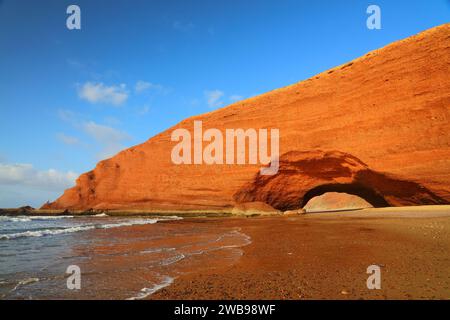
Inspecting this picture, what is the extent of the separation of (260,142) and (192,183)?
795cm

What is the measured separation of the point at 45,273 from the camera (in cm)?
592

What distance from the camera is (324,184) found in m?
26.5

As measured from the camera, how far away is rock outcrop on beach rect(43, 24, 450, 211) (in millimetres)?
20406

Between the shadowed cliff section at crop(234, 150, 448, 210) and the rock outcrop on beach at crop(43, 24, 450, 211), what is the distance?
82mm

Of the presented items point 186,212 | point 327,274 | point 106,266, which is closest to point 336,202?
point 186,212

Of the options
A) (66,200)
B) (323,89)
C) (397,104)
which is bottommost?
(66,200)

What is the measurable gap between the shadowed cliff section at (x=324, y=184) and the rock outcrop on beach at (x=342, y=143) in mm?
82

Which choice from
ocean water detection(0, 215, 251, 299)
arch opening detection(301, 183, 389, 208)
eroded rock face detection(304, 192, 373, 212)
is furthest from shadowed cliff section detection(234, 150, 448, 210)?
eroded rock face detection(304, 192, 373, 212)

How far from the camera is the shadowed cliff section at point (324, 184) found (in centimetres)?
2114

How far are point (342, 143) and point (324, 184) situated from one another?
4239 mm

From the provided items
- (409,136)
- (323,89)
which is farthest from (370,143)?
(323,89)
